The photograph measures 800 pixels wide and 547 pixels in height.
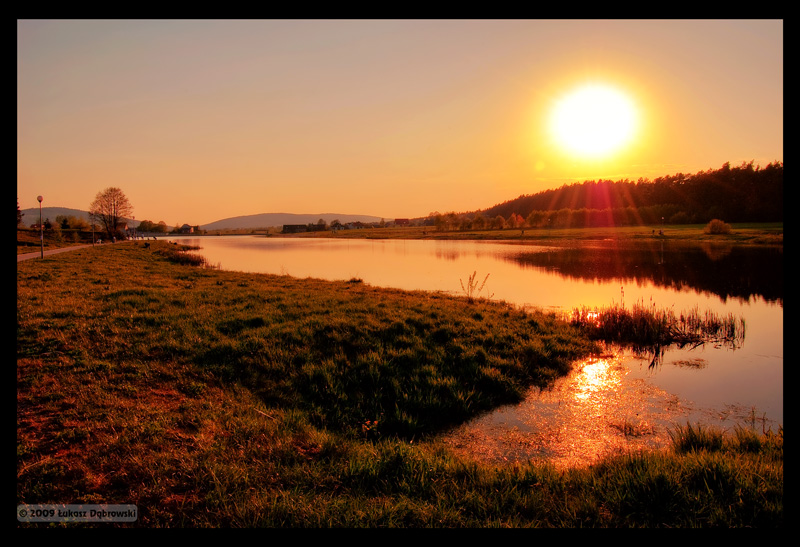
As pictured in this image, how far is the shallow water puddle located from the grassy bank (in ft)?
1.60

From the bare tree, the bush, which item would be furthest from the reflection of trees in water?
the bare tree

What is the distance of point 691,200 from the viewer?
101062 millimetres

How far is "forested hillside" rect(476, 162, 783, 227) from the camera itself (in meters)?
83.6

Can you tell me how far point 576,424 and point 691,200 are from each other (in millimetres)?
119755

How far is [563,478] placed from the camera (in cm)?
485

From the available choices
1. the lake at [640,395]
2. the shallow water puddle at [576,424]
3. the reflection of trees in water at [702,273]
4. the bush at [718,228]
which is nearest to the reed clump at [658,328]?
the lake at [640,395]

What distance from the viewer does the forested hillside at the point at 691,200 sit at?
83.6 metres

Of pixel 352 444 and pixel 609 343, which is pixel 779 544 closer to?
pixel 352 444

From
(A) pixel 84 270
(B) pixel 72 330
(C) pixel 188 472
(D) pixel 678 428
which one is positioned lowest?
(D) pixel 678 428

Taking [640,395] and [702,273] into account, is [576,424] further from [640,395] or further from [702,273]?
[702,273]

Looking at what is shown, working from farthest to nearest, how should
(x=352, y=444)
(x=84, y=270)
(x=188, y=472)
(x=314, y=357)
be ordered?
1. (x=84, y=270)
2. (x=314, y=357)
3. (x=352, y=444)
4. (x=188, y=472)

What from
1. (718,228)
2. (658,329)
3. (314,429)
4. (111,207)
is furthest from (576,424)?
(111,207)

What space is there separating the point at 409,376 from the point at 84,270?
22.6m
